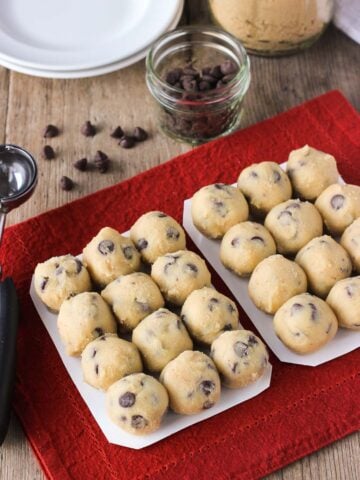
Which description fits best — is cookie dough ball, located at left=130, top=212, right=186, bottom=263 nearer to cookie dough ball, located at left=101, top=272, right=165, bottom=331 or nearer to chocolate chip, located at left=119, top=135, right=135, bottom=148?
cookie dough ball, located at left=101, top=272, right=165, bottom=331

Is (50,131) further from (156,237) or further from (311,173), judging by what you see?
(311,173)

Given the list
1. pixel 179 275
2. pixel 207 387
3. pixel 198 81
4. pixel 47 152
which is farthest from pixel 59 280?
pixel 198 81

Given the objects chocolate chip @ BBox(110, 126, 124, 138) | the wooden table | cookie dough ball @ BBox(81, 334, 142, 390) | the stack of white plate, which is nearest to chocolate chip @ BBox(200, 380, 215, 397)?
cookie dough ball @ BBox(81, 334, 142, 390)

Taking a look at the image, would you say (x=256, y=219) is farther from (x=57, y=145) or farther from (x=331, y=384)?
(x=57, y=145)

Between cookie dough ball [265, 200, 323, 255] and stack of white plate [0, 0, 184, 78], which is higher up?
stack of white plate [0, 0, 184, 78]

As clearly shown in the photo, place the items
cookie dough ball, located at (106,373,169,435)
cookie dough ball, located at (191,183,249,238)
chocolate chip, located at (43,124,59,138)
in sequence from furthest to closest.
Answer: chocolate chip, located at (43,124,59,138)
cookie dough ball, located at (191,183,249,238)
cookie dough ball, located at (106,373,169,435)

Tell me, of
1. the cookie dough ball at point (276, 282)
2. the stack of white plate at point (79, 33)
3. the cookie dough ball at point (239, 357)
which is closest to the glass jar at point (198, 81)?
the stack of white plate at point (79, 33)
